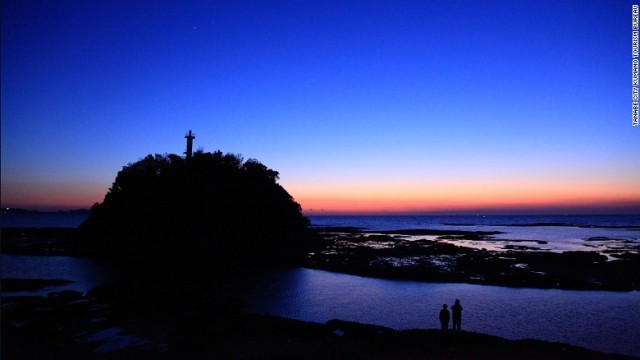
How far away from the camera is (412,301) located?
29.2 meters

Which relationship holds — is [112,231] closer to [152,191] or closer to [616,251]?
[152,191]

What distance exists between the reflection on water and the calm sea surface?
5 cm

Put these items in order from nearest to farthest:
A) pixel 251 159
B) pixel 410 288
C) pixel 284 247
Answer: pixel 410 288
pixel 284 247
pixel 251 159

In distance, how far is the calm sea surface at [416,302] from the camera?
74.0 feet

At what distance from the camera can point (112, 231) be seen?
71125mm

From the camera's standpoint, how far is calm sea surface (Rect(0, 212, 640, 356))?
74.0 feet

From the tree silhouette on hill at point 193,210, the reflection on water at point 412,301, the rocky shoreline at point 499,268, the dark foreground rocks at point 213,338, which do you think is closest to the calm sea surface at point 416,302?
the reflection on water at point 412,301

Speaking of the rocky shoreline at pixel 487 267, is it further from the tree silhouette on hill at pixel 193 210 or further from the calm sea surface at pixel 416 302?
the tree silhouette on hill at pixel 193 210

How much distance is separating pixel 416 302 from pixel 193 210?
50.4 meters

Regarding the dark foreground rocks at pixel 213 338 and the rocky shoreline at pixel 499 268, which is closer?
the dark foreground rocks at pixel 213 338

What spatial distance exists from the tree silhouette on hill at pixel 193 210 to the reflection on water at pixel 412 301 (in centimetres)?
2444

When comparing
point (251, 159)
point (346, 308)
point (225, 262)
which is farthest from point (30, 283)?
point (251, 159)

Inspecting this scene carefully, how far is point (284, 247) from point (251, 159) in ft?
70.8

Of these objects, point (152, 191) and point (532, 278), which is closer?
point (532, 278)
